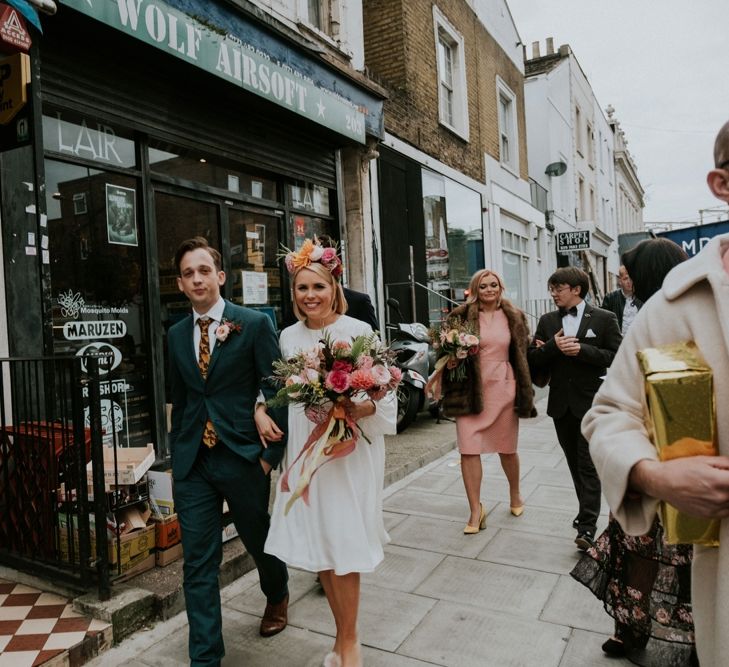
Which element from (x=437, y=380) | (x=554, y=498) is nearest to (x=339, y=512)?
(x=437, y=380)

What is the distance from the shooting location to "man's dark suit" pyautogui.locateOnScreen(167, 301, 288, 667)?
2836 mm

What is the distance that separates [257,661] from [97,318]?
128 inches

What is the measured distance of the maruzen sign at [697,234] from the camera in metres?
8.78

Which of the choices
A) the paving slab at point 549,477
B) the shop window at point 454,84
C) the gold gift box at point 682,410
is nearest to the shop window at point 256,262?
the paving slab at point 549,477

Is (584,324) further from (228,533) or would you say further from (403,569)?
(228,533)

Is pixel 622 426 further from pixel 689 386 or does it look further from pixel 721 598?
pixel 721 598

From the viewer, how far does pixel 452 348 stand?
4496 mm

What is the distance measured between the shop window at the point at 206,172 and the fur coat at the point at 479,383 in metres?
3.21

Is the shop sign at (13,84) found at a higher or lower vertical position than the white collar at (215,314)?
higher

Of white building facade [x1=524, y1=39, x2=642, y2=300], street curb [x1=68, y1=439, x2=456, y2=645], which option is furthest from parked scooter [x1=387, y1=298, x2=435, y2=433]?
white building facade [x1=524, y1=39, x2=642, y2=300]

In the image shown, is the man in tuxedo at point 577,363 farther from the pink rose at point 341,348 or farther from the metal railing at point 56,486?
the metal railing at point 56,486

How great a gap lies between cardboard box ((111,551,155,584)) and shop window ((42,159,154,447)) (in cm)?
Answer: 124

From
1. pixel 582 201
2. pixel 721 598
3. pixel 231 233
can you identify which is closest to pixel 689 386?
pixel 721 598

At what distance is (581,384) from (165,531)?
9.98 ft
